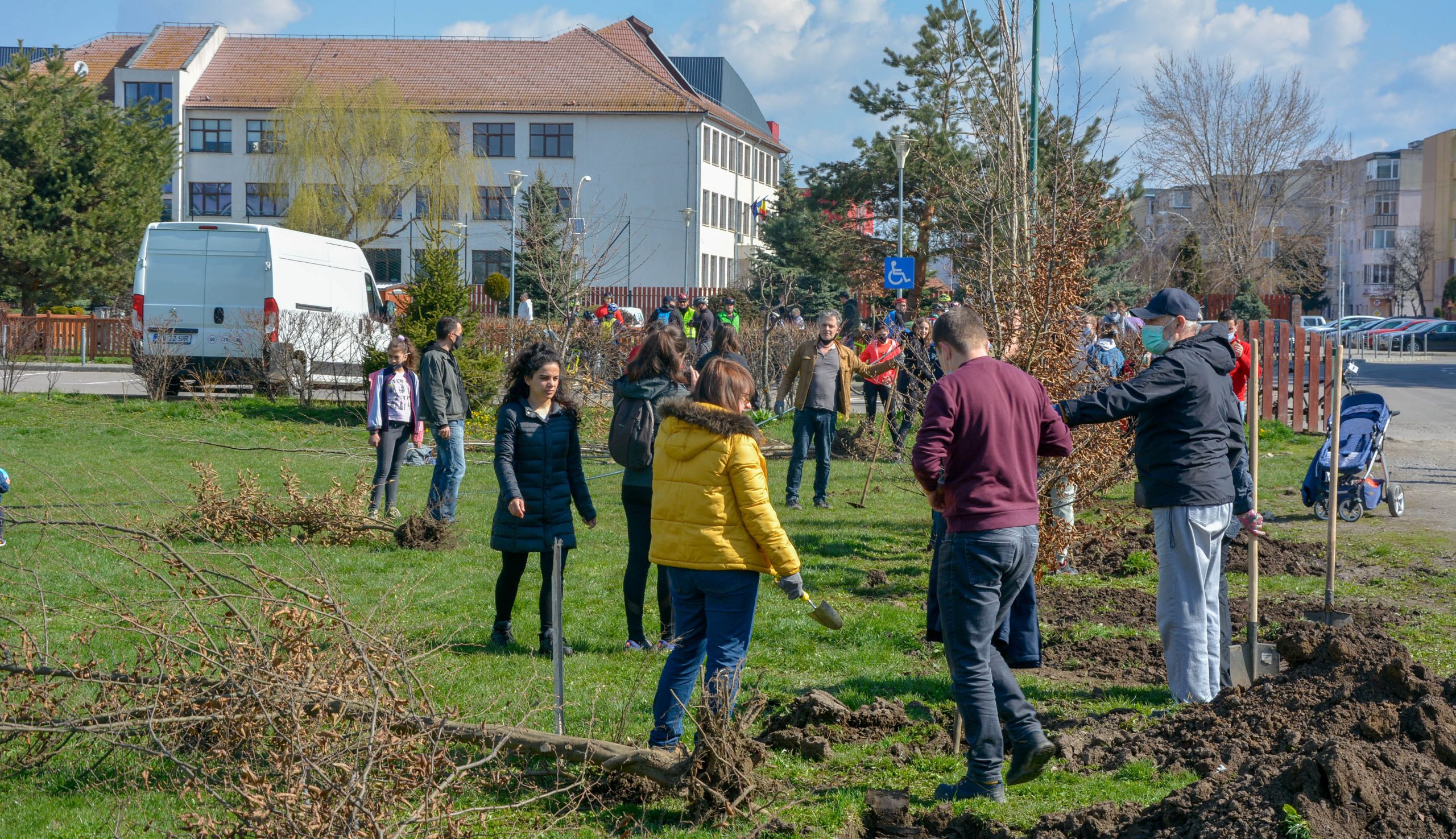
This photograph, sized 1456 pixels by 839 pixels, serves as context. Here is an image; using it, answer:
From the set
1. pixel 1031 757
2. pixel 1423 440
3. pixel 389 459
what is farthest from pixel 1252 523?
pixel 1423 440

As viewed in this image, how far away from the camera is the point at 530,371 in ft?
22.8

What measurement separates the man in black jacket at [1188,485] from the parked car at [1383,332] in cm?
5591

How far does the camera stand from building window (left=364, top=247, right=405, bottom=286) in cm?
5841

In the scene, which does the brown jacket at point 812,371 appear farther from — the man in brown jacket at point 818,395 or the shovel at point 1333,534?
the shovel at point 1333,534

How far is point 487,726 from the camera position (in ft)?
15.7

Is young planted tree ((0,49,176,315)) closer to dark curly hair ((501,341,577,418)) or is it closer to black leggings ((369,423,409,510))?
black leggings ((369,423,409,510))

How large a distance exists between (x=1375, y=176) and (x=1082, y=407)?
117 metres

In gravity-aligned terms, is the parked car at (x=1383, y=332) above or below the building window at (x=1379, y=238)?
below

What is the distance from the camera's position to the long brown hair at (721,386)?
5102mm

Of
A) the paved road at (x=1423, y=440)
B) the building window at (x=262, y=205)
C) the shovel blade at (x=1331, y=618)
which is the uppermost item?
the building window at (x=262, y=205)

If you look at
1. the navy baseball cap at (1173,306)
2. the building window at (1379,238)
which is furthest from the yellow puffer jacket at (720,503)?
the building window at (1379,238)

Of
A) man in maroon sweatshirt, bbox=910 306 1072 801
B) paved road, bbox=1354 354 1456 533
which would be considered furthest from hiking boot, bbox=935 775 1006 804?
paved road, bbox=1354 354 1456 533

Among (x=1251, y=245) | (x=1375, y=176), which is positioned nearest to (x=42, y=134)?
(x=1251, y=245)

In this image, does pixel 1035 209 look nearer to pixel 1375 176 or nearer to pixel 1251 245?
pixel 1251 245
